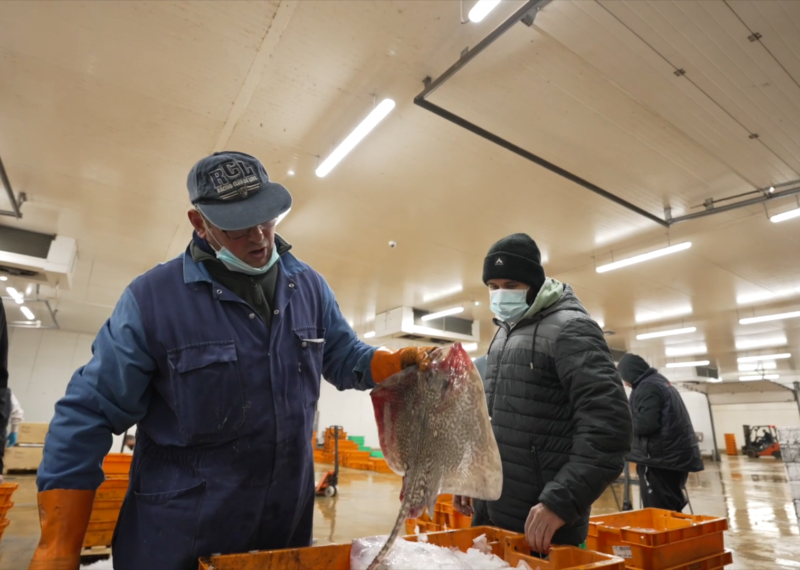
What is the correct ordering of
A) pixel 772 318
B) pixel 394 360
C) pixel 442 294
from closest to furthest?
pixel 394 360 < pixel 442 294 < pixel 772 318

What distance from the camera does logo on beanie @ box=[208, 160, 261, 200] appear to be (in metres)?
1.13

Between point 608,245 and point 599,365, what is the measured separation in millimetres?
6253

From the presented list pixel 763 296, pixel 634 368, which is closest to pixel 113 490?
pixel 634 368

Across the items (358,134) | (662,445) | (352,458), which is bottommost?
(352,458)

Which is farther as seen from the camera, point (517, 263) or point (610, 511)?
point (610, 511)

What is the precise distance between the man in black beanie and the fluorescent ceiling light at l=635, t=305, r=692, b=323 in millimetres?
10205

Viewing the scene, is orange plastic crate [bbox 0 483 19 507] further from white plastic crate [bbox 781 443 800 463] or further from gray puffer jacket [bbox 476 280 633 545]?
white plastic crate [bbox 781 443 800 463]

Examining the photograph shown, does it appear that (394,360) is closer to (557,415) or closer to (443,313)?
(557,415)

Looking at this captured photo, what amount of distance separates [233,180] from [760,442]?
83.8ft

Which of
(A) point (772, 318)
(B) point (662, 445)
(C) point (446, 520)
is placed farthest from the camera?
(A) point (772, 318)

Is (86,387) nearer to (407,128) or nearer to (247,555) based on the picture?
(247,555)

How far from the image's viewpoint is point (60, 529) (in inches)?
35.6

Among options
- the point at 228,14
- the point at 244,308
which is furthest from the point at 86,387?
the point at 228,14

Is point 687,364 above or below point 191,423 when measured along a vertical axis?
above
